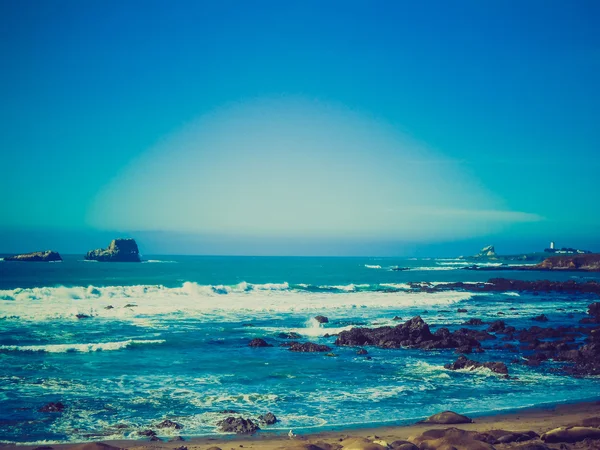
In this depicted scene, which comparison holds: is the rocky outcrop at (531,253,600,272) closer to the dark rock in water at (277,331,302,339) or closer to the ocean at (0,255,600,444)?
the ocean at (0,255,600,444)

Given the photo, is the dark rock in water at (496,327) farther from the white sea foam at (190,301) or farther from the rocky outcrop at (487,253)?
the rocky outcrop at (487,253)

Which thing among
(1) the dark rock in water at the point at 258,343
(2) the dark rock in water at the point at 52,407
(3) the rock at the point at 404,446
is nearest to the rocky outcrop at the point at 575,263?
(1) the dark rock in water at the point at 258,343

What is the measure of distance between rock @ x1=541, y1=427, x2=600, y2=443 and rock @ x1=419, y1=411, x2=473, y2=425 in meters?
1.74

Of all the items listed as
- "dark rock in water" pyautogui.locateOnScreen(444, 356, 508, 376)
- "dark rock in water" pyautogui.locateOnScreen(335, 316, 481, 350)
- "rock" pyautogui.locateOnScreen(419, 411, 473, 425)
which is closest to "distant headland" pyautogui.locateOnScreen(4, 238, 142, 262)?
"dark rock in water" pyautogui.locateOnScreen(335, 316, 481, 350)

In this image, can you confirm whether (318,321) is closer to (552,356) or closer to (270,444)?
(552,356)

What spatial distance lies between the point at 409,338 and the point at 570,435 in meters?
11.7

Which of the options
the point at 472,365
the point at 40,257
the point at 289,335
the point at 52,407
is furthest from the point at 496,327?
the point at 40,257

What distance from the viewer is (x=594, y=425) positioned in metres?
9.95

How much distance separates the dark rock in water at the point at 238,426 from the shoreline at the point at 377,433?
184mm

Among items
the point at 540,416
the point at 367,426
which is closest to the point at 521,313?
the point at 540,416

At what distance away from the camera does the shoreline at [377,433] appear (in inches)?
373

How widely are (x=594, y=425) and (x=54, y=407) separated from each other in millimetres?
11718

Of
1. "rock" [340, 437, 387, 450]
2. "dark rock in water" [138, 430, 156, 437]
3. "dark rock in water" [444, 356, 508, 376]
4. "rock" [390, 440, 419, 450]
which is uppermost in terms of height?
"rock" [340, 437, 387, 450]

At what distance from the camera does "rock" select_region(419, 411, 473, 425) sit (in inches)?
418
